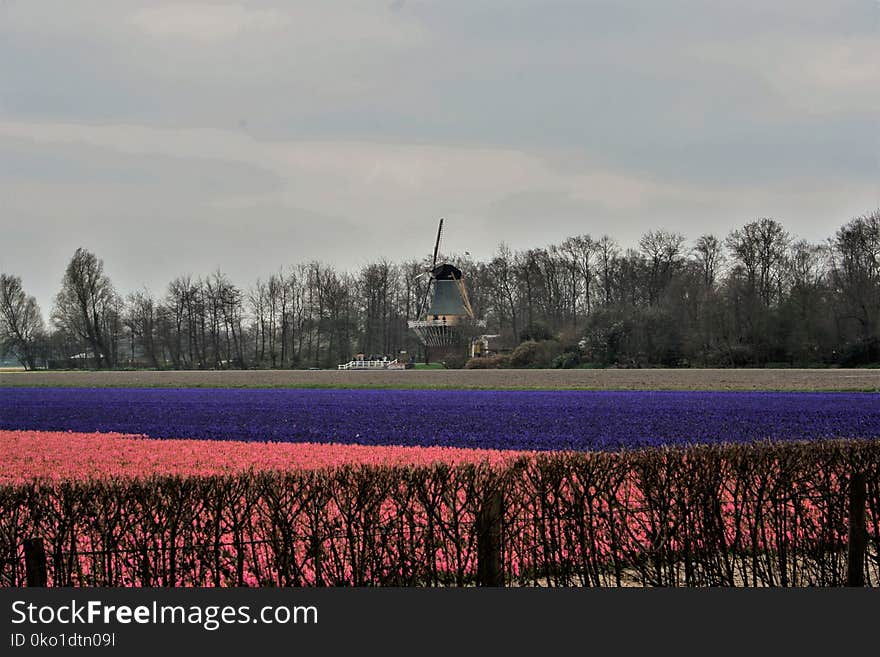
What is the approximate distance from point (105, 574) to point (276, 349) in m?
119

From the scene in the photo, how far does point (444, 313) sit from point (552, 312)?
12.9 meters

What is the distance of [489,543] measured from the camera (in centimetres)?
989

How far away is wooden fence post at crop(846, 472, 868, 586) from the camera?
10430 mm

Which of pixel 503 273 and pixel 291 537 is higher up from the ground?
pixel 503 273

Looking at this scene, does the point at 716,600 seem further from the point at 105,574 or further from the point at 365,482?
the point at 105,574

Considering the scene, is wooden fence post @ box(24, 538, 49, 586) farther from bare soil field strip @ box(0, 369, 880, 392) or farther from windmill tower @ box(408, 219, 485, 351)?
windmill tower @ box(408, 219, 485, 351)

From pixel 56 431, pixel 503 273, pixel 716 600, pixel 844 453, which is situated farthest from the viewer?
pixel 503 273

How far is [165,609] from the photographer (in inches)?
308

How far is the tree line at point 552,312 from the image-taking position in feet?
265

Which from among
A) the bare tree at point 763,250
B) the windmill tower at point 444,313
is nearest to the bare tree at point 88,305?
the windmill tower at point 444,313

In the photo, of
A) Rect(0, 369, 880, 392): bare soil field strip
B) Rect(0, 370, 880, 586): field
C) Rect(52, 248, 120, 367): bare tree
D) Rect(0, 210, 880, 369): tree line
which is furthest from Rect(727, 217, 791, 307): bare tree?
Rect(0, 370, 880, 586): field

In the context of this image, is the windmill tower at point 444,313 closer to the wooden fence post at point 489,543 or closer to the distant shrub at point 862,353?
the distant shrub at point 862,353

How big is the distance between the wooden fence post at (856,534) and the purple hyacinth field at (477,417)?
11.8 m

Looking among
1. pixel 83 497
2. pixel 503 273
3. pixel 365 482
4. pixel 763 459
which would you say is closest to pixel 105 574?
pixel 83 497
